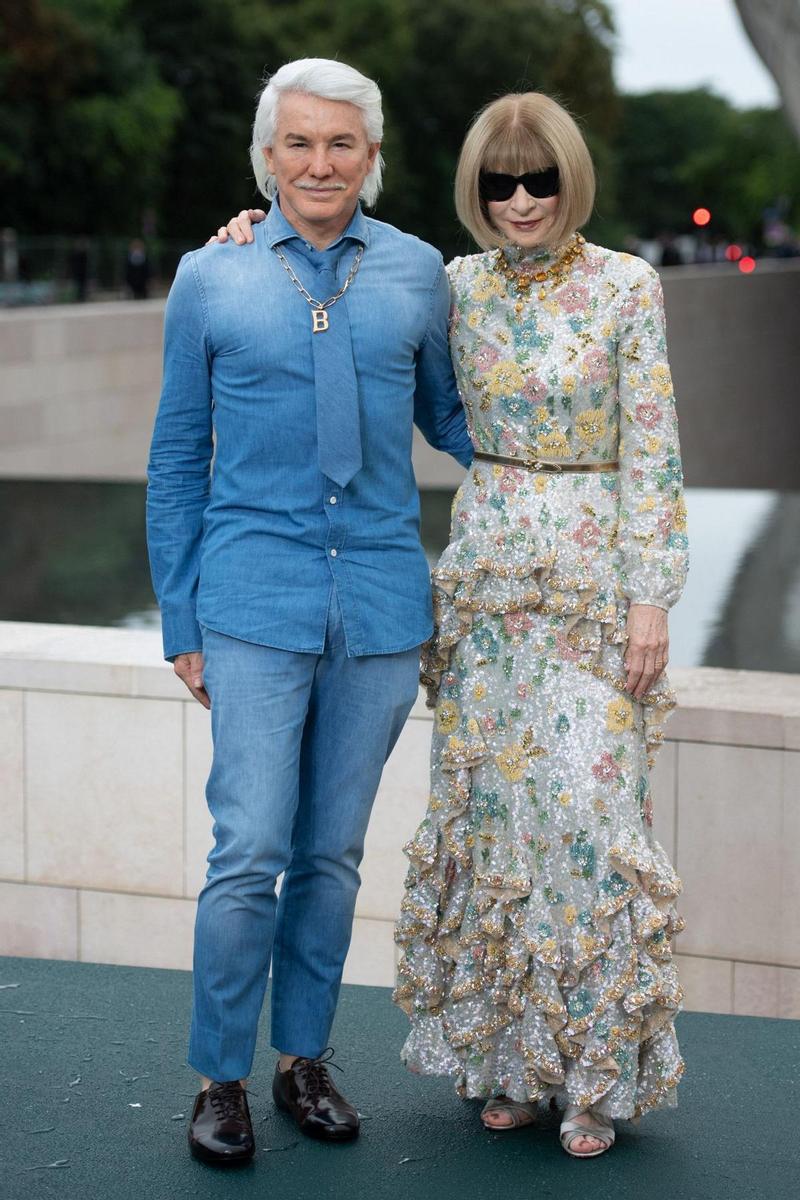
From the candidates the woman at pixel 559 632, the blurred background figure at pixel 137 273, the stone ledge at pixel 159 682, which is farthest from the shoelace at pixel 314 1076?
the blurred background figure at pixel 137 273

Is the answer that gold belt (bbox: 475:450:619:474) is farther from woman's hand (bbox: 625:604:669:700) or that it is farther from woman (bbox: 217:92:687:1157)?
woman's hand (bbox: 625:604:669:700)

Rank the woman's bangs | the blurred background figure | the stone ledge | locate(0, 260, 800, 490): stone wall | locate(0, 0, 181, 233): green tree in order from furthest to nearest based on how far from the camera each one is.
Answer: locate(0, 0, 181, 233): green tree, the blurred background figure, locate(0, 260, 800, 490): stone wall, the stone ledge, the woman's bangs

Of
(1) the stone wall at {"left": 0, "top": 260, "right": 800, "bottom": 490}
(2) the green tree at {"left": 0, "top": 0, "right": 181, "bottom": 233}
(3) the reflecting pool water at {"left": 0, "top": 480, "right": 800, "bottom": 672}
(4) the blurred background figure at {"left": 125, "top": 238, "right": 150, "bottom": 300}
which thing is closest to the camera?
(3) the reflecting pool water at {"left": 0, "top": 480, "right": 800, "bottom": 672}

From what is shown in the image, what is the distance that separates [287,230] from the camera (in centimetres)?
352

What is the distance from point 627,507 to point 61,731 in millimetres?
2331

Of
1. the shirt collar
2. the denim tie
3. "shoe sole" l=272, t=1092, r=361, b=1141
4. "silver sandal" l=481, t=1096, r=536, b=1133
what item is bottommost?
"shoe sole" l=272, t=1092, r=361, b=1141

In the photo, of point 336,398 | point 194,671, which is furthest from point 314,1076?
point 336,398

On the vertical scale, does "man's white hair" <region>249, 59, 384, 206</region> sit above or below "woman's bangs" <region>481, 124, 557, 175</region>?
above

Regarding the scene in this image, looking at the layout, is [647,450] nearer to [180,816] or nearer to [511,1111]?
[511,1111]

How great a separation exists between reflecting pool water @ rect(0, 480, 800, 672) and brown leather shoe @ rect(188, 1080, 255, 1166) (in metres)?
3.27

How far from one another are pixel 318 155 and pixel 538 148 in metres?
0.43

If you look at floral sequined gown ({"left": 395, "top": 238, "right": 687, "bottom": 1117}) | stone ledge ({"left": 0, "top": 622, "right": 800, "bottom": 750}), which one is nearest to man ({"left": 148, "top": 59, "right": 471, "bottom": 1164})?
floral sequined gown ({"left": 395, "top": 238, "right": 687, "bottom": 1117})

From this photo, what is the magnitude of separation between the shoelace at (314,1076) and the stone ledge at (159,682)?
4.18 ft

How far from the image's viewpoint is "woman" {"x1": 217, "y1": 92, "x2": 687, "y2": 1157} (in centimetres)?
353
